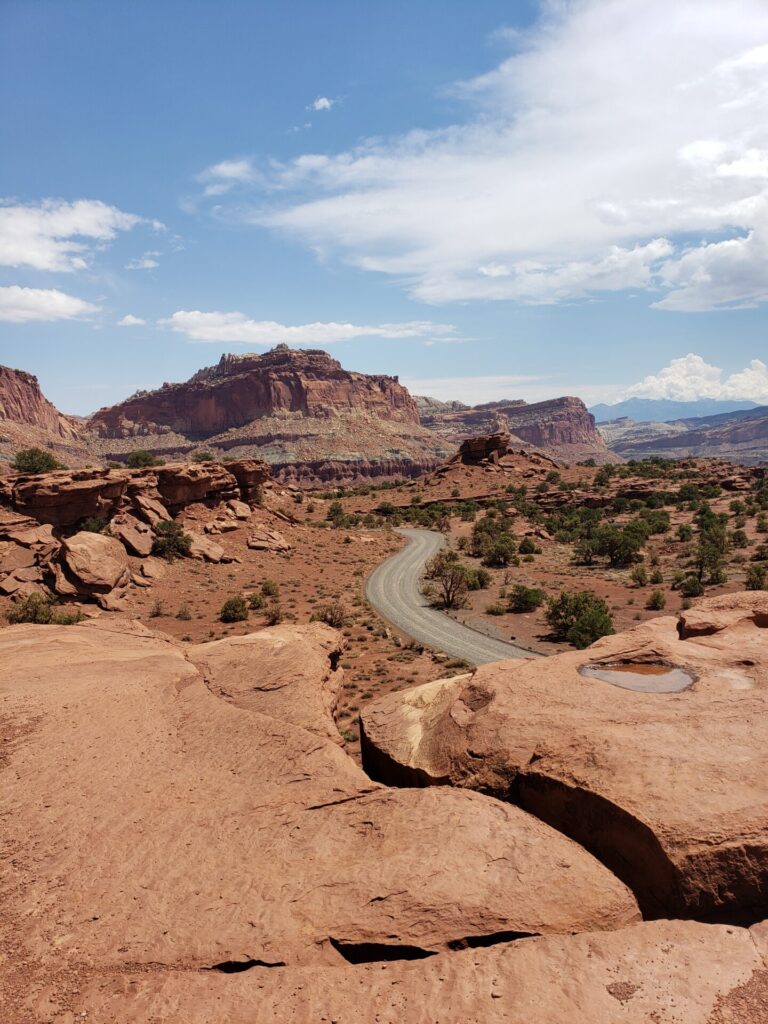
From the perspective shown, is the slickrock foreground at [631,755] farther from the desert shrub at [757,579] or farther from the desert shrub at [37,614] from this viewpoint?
the desert shrub at [757,579]

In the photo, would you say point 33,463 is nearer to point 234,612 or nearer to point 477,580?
point 234,612

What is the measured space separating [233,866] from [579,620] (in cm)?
3112

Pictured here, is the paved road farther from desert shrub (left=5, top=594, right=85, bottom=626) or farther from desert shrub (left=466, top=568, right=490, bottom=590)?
desert shrub (left=5, top=594, right=85, bottom=626)

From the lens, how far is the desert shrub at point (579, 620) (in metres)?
33.0

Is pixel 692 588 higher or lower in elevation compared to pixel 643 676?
lower

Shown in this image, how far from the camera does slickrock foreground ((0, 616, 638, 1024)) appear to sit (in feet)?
19.4

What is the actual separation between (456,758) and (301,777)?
8.28 ft


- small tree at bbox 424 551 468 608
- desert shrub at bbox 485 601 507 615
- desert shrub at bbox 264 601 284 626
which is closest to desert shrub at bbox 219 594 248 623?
desert shrub at bbox 264 601 284 626

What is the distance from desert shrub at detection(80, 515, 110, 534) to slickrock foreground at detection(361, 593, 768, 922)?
39.9m

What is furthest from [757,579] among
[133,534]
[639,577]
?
[133,534]

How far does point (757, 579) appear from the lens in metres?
40.9

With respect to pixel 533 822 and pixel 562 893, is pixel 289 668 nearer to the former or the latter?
pixel 533 822

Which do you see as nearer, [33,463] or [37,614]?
[37,614]

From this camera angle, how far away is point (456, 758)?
9023 millimetres
